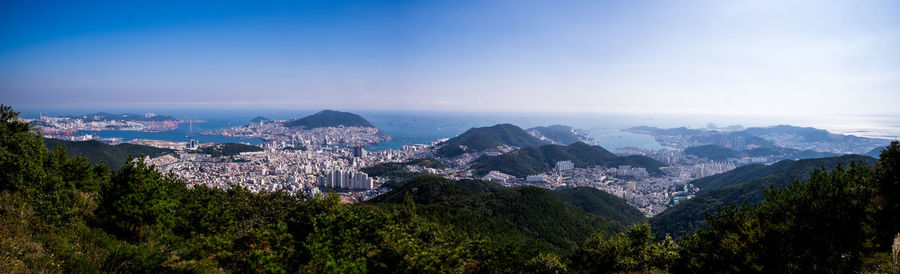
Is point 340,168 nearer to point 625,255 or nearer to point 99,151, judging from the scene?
point 99,151

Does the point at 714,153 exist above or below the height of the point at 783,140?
below

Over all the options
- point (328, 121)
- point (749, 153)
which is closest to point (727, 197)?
point (749, 153)

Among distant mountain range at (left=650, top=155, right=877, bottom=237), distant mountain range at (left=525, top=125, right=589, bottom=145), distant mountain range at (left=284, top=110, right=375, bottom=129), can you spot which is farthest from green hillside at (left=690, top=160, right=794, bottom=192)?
distant mountain range at (left=284, top=110, right=375, bottom=129)

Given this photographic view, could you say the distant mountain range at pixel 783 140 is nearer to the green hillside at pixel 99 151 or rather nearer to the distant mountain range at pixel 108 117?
the green hillside at pixel 99 151

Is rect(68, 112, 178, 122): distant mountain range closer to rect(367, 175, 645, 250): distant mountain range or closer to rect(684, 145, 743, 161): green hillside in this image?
rect(367, 175, 645, 250): distant mountain range

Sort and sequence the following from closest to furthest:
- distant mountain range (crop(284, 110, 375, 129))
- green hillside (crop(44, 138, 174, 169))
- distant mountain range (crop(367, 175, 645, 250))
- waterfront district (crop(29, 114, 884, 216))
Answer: distant mountain range (crop(367, 175, 645, 250)) → green hillside (crop(44, 138, 174, 169)) → waterfront district (crop(29, 114, 884, 216)) → distant mountain range (crop(284, 110, 375, 129))

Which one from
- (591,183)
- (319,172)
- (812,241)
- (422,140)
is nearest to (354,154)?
(319,172)
